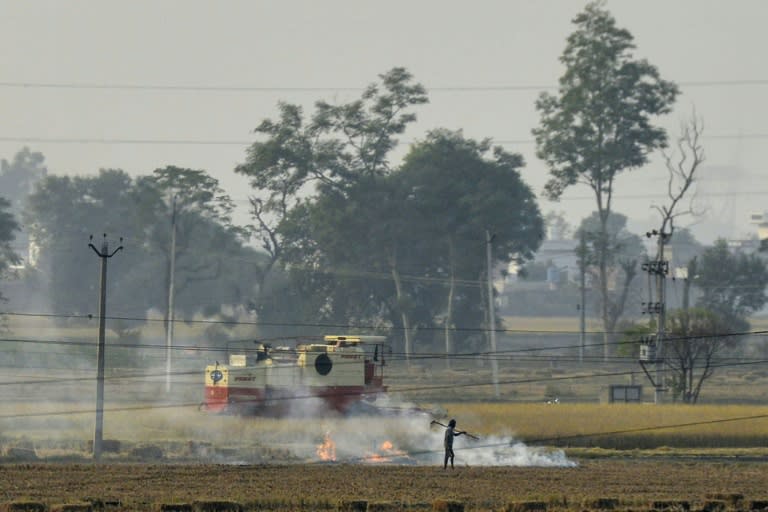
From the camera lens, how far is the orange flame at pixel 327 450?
5897cm

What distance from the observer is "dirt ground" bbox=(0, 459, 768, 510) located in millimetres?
41031

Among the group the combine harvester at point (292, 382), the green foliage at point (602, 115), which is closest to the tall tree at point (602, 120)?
the green foliage at point (602, 115)

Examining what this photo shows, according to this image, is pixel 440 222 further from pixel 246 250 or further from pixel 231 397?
pixel 231 397

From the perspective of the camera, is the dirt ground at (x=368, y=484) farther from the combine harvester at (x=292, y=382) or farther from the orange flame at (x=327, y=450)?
the combine harvester at (x=292, y=382)

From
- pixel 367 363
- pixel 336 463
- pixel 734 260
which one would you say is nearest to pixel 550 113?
pixel 734 260

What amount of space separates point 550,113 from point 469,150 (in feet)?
34.4

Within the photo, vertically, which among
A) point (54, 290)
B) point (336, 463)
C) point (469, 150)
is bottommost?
point (336, 463)

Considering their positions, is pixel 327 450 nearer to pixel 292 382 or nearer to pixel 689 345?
pixel 292 382

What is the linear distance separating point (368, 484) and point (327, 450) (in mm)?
13344

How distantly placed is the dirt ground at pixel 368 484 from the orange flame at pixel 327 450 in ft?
13.5

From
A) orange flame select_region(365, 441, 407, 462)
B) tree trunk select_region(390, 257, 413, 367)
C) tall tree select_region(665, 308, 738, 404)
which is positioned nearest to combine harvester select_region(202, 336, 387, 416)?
orange flame select_region(365, 441, 407, 462)

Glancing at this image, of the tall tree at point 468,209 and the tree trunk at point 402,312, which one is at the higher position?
the tall tree at point 468,209

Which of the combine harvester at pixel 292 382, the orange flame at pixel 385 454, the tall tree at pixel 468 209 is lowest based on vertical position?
the orange flame at pixel 385 454

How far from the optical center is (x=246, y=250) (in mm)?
159500
